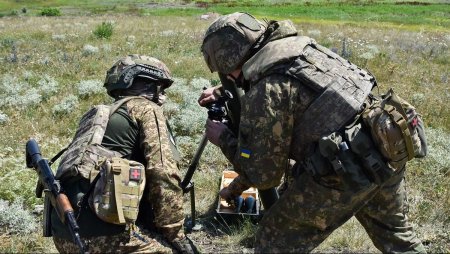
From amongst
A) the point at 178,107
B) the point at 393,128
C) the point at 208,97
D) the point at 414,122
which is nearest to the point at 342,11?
the point at 178,107

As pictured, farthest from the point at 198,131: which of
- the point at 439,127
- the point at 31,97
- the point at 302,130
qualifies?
the point at 302,130

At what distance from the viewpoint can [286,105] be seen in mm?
3350

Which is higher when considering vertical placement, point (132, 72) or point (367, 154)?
point (132, 72)

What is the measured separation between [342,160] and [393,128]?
0.39m

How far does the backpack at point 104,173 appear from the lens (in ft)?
11.2

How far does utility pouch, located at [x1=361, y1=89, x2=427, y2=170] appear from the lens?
322 centimetres

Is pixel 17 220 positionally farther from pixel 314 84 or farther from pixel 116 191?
pixel 314 84

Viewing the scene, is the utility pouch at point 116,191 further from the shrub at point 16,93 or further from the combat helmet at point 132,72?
the shrub at point 16,93

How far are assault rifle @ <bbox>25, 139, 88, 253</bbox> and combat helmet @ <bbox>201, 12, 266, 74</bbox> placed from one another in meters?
1.52

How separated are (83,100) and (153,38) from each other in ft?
23.7

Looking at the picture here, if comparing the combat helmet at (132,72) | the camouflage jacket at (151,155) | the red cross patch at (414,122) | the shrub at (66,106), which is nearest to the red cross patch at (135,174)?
the camouflage jacket at (151,155)

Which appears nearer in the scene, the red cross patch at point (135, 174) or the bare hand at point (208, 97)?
the red cross patch at point (135, 174)

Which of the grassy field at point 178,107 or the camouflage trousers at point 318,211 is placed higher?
the camouflage trousers at point 318,211

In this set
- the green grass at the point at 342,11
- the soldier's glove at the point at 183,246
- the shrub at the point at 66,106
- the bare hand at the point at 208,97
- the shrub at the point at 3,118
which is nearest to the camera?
the soldier's glove at the point at 183,246
